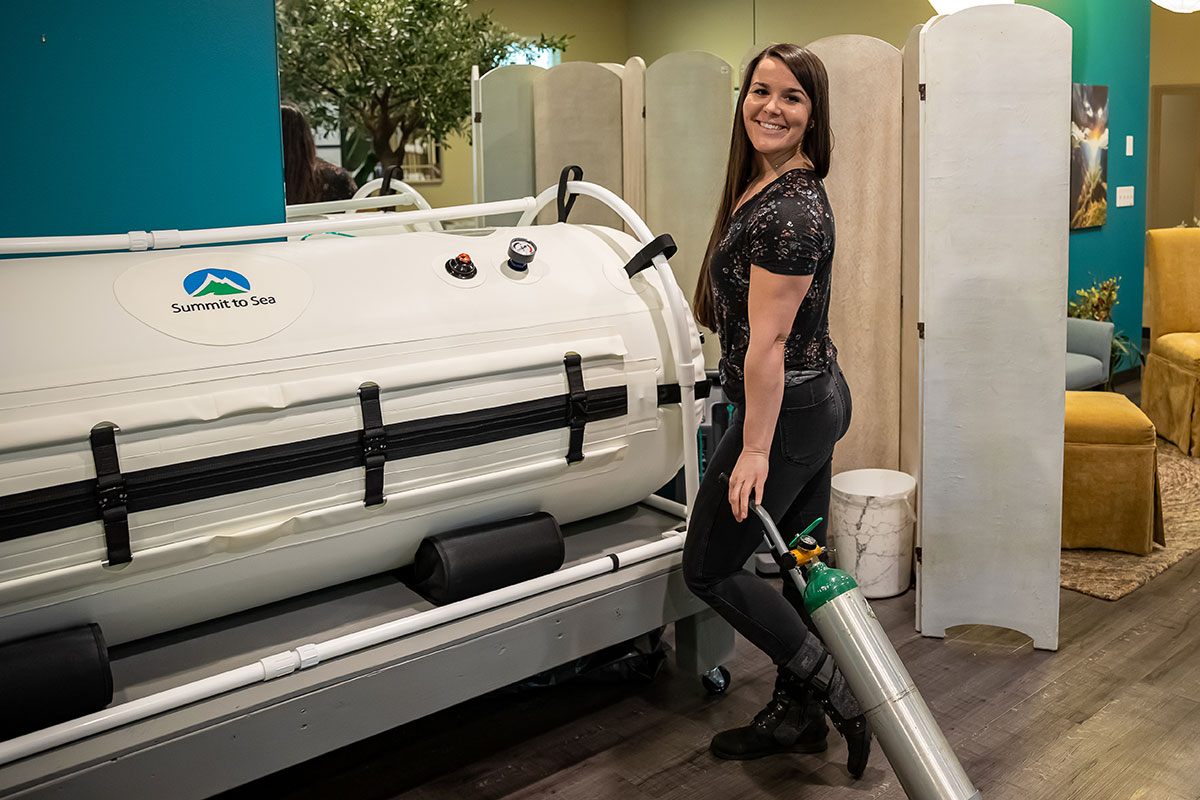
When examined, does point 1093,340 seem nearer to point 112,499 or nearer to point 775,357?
point 775,357

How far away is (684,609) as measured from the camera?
259cm

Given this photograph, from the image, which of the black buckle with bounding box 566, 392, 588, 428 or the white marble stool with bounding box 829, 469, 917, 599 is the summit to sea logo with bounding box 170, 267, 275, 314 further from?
the white marble stool with bounding box 829, 469, 917, 599

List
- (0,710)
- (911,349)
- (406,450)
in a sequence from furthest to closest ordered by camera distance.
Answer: (911,349)
(406,450)
(0,710)

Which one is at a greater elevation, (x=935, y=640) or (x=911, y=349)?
(x=911, y=349)

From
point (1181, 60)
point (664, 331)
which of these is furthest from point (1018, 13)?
point (1181, 60)

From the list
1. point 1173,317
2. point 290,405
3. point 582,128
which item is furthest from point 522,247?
point 1173,317

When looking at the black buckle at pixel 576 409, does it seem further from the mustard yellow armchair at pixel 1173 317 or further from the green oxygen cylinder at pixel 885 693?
the mustard yellow armchair at pixel 1173 317

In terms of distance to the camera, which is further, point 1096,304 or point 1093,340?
point 1096,304

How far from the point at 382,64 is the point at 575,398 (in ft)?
5.52

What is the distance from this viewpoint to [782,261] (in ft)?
6.45

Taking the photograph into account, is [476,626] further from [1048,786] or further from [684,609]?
[1048,786]

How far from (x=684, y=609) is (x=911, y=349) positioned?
1237mm

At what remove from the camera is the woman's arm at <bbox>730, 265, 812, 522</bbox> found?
6.51 ft

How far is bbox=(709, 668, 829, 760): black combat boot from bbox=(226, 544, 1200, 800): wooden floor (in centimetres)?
3
